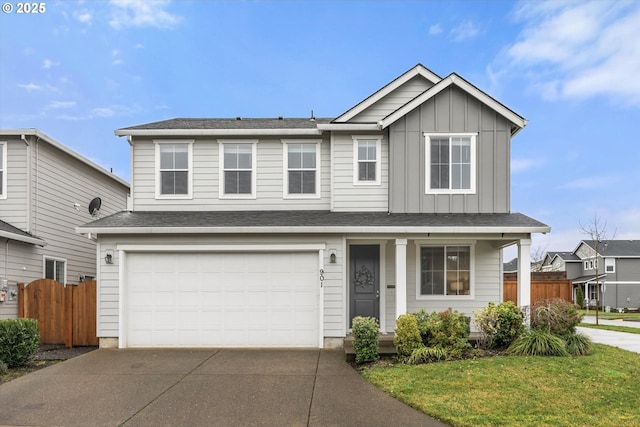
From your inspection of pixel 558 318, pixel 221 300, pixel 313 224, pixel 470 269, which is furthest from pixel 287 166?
pixel 558 318

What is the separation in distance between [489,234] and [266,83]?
13994 millimetres

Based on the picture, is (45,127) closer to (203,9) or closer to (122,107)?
(122,107)

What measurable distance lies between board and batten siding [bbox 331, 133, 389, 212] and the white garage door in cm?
181

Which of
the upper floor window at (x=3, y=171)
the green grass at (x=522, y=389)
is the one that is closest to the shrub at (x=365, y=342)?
the green grass at (x=522, y=389)

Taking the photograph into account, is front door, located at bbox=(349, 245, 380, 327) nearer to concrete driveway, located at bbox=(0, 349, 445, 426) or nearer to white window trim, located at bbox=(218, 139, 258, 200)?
concrete driveway, located at bbox=(0, 349, 445, 426)

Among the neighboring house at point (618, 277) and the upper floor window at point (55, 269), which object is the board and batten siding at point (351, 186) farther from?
the neighboring house at point (618, 277)

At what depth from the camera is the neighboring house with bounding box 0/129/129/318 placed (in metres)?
12.4

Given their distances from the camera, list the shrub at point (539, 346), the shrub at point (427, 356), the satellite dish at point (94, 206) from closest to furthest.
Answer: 1. the shrub at point (427, 356)
2. the shrub at point (539, 346)
3. the satellite dish at point (94, 206)

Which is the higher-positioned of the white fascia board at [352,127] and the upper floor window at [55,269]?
the white fascia board at [352,127]

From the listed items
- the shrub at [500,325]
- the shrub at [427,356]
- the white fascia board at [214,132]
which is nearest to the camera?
the shrub at [427,356]

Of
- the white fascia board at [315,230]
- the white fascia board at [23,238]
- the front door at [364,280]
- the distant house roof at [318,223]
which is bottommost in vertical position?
the front door at [364,280]

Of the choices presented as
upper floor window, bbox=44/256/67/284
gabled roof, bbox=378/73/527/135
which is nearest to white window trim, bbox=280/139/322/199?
gabled roof, bbox=378/73/527/135

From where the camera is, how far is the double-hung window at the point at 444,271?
1181cm

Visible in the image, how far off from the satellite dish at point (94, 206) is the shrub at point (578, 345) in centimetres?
1525
